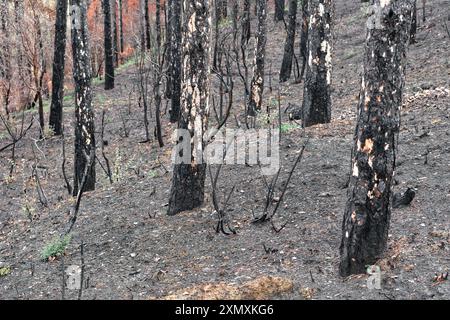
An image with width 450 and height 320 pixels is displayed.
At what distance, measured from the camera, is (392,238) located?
5844 mm

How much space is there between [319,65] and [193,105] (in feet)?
14.3

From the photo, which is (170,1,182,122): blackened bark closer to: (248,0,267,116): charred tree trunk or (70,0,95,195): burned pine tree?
(248,0,267,116): charred tree trunk

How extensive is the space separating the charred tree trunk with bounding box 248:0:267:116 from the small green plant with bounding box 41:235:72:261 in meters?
7.37

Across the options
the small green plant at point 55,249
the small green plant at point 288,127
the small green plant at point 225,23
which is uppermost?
the small green plant at point 225,23

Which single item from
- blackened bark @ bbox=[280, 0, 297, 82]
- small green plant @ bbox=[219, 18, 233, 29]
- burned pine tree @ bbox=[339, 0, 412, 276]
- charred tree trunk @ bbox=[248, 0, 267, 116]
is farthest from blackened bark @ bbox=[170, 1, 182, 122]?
small green plant @ bbox=[219, 18, 233, 29]

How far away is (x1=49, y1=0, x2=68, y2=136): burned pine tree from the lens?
14228mm

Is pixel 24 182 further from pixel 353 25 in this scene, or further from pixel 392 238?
pixel 353 25

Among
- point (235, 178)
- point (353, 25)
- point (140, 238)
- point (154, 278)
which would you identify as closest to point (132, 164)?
point (235, 178)

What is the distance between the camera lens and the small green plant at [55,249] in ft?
23.7

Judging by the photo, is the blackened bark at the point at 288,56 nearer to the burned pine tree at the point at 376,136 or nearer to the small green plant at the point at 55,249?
the small green plant at the point at 55,249


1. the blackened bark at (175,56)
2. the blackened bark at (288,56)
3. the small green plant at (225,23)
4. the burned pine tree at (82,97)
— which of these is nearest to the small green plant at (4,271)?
the burned pine tree at (82,97)

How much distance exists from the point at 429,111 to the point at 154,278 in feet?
Result: 23.2

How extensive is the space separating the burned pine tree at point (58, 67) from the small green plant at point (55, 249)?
28.0 feet
